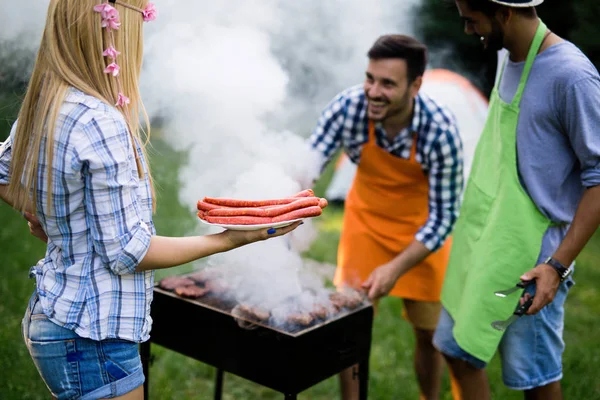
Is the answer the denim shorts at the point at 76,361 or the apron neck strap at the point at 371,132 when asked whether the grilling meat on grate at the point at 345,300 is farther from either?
the denim shorts at the point at 76,361

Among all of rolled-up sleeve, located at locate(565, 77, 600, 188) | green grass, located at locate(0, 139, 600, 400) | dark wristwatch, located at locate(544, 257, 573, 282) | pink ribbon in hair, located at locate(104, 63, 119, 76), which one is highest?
pink ribbon in hair, located at locate(104, 63, 119, 76)

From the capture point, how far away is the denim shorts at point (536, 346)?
8.82 feet

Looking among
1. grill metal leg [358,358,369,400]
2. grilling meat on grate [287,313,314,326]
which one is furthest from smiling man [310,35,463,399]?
grilling meat on grate [287,313,314,326]

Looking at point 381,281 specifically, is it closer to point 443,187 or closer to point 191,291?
point 443,187

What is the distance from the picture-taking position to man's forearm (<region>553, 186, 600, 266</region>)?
7.89ft

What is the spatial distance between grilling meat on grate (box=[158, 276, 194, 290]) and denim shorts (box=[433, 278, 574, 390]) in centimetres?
142

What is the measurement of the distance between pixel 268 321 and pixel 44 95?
1279mm

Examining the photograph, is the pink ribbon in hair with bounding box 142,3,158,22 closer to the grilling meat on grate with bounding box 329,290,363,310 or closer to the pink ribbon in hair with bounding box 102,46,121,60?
the pink ribbon in hair with bounding box 102,46,121,60

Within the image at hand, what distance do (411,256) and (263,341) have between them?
109 centimetres

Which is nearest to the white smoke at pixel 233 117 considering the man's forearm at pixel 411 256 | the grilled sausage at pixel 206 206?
the man's forearm at pixel 411 256

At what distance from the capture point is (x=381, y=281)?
3266 mm

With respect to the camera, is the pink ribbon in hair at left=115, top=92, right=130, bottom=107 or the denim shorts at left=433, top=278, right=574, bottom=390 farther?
the denim shorts at left=433, top=278, right=574, bottom=390

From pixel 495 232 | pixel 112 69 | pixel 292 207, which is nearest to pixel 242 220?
pixel 292 207

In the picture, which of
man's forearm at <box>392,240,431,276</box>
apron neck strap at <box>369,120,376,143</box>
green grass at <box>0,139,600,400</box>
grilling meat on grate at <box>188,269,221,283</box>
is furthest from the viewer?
green grass at <box>0,139,600,400</box>
